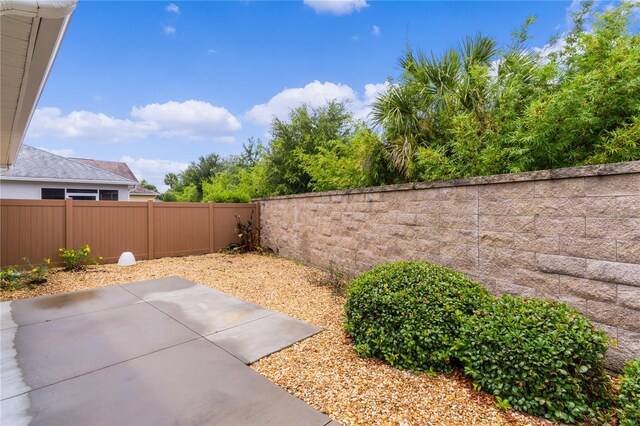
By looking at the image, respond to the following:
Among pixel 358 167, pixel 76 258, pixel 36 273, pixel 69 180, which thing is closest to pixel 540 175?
pixel 358 167

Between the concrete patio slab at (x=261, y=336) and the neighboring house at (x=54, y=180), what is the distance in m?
11.9

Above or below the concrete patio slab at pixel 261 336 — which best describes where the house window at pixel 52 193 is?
above

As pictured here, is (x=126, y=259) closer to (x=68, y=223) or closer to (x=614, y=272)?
(x=68, y=223)

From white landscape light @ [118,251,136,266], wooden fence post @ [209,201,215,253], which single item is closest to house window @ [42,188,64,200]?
white landscape light @ [118,251,136,266]

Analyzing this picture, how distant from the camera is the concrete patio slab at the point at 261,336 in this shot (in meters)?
2.72

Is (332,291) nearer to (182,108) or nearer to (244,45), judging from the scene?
(244,45)

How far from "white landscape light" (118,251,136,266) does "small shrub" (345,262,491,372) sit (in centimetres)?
613

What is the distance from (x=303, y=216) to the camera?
6.90 meters

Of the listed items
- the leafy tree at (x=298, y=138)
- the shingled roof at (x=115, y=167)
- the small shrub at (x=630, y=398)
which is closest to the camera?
the small shrub at (x=630, y=398)

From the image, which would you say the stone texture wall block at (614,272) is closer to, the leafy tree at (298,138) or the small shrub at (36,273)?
the leafy tree at (298,138)

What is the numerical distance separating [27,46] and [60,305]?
10.9 feet

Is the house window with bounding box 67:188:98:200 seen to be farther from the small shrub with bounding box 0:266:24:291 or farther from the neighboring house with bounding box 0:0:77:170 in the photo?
the neighboring house with bounding box 0:0:77:170

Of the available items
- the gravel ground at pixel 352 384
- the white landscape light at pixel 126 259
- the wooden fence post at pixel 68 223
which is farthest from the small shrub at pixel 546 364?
the wooden fence post at pixel 68 223

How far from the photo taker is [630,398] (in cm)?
163
